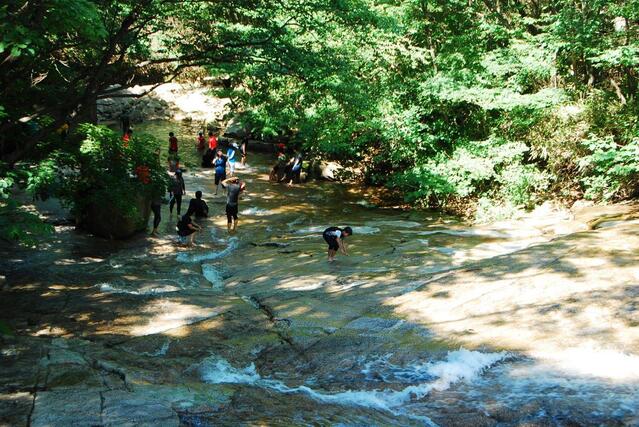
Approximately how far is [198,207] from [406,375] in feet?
36.7

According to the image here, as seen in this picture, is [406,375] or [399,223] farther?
[399,223]

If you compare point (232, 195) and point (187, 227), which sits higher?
point (232, 195)

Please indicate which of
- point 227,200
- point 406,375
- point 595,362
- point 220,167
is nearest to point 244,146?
point 220,167

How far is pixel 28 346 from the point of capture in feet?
22.6

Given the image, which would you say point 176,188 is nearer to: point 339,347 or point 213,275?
point 213,275

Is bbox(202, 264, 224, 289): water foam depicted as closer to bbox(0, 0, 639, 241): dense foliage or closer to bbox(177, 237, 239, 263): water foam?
bbox(177, 237, 239, 263): water foam

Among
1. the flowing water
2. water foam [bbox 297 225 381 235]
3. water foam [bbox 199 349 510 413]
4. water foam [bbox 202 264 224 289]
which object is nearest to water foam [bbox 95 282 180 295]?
the flowing water

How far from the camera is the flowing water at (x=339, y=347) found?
18.0 feet

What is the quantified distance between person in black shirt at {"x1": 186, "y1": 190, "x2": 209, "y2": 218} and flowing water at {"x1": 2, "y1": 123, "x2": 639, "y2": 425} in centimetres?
125

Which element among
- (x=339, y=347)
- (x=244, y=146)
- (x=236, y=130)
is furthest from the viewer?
(x=236, y=130)

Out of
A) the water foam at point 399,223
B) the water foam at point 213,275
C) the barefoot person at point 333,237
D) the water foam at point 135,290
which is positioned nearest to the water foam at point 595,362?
the barefoot person at point 333,237

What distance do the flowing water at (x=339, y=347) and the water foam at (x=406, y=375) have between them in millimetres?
17

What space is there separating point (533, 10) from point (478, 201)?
7568mm

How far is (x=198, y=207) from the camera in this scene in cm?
1642
